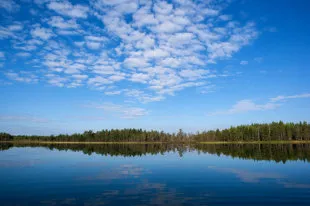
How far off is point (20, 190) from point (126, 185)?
10353 mm

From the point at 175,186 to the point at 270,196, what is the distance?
29.9 ft

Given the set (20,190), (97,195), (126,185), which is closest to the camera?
(97,195)

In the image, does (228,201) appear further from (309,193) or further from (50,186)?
(50,186)

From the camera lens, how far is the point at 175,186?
86.5ft

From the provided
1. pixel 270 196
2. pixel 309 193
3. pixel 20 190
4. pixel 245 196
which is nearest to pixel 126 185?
pixel 20 190

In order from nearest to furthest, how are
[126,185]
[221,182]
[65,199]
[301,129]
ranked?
[65,199], [126,185], [221,182], [301,129]

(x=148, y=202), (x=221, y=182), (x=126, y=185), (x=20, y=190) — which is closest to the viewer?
(x=148, y=202)

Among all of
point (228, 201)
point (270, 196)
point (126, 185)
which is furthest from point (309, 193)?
point (126, 185)

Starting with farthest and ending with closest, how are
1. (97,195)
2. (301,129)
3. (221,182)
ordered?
1. (301,129)
2. (221,182)
3. (97,195)

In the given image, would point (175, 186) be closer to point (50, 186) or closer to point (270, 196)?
point (270, 196)

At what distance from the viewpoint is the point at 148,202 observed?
19.2 meters

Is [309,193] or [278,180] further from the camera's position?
[278,180]

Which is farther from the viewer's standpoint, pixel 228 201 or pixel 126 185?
pixel 126 185

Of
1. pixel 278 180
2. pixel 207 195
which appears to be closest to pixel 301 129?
pixel 278 180
